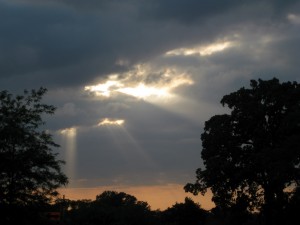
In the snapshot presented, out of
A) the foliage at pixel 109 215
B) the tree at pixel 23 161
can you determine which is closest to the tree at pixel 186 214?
the foliage at pixel 109 215

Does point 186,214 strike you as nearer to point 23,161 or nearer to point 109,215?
point 109,215

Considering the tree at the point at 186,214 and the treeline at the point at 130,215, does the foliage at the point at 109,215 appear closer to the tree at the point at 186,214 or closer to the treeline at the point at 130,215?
the treeline at the point at 130,215

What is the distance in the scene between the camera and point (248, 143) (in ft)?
160

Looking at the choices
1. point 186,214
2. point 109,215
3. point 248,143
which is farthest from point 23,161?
point 186,214

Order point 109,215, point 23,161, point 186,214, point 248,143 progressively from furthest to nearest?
point 186,214 → point 109,215 → point 248,143 → point 23,161

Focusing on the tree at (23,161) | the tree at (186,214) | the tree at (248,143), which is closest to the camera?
the tree at (23,161)

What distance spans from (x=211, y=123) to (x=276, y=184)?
9.65 m

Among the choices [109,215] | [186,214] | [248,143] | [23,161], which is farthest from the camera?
[186,214]

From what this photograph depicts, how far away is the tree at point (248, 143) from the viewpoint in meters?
46.3

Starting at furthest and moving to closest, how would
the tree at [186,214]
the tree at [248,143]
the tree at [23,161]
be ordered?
1. the tree at [186,214]
2. the tree at [248,143]
3. the tree at [23,161]

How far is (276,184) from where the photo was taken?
4438cm

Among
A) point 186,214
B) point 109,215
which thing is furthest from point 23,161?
point 186,214

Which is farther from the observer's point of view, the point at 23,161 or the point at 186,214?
the point at 186,214

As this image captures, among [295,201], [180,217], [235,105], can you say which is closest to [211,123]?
[235,105]
